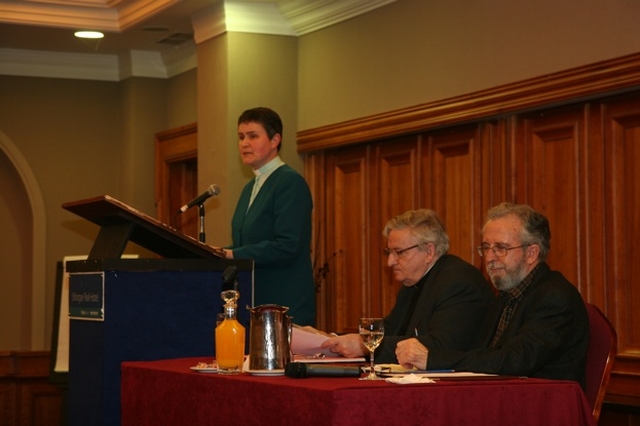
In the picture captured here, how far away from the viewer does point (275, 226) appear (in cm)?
480

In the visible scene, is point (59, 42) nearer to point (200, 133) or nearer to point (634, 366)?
point (200, 133)

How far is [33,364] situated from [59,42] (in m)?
2.28

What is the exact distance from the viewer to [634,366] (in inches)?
189

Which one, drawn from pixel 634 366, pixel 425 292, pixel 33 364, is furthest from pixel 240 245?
pixel 33 364

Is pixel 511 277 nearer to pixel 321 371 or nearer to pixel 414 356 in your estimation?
pixel 414 356

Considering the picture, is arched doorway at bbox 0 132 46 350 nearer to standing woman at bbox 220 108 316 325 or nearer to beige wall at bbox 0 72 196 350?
beige wall at bbox 0 72 196 350

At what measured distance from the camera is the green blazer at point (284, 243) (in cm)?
474

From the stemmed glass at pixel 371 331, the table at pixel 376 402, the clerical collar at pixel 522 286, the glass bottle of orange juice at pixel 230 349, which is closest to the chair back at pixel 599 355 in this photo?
the clerical collar at pixel 522 286

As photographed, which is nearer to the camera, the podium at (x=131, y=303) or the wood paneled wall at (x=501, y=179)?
the podium at (x=131, y=303)

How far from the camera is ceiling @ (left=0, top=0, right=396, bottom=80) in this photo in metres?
6.84

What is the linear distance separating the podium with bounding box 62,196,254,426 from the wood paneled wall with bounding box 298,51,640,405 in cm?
163

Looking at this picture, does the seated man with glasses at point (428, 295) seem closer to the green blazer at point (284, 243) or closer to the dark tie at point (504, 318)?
the dark tie at point (504, 318)

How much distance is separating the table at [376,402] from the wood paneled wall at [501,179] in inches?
83.7

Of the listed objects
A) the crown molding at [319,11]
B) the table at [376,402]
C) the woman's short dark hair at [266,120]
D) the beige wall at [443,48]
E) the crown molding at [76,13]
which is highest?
the crown molding at [76,13]
